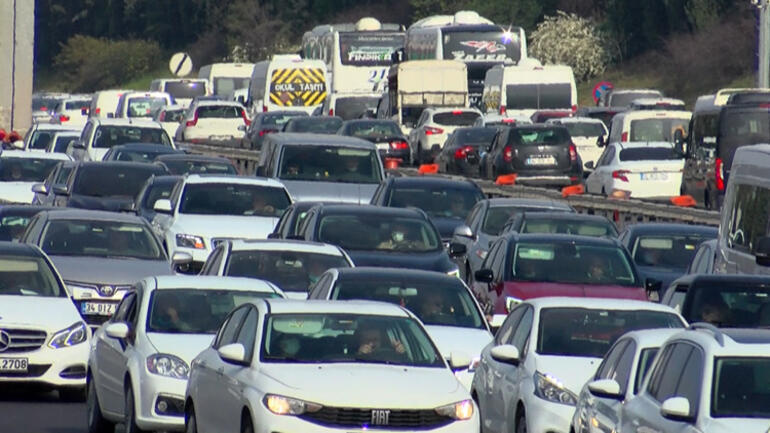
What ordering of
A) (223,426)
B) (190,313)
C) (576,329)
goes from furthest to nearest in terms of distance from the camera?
(190,313)
(576,329)
(223,426)

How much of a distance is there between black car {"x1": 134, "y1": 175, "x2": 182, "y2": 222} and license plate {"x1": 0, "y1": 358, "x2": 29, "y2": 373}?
1083cm

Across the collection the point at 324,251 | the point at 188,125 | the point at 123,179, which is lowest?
the point at 188,125

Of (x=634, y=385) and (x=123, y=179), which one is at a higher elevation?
(x=634, y=385)

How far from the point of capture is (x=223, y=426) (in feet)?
43.0

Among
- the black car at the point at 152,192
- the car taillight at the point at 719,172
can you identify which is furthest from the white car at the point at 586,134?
the black car at the point at 152,192

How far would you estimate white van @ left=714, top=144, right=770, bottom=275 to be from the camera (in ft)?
68.0

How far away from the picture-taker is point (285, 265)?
2044 cm

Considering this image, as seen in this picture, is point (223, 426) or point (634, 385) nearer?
point (634, 385)

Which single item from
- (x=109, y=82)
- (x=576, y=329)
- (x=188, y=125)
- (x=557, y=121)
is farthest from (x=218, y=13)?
(x=576, y=329)

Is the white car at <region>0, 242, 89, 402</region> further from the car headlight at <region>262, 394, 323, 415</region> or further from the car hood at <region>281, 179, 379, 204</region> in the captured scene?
the car hood at <region>281, 179, 379, 204</region>

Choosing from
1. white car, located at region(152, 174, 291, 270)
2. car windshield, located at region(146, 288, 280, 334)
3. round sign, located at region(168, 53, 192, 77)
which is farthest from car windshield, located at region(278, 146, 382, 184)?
round sign, located at region(168, 53, 192, 77)

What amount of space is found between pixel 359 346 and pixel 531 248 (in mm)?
8117

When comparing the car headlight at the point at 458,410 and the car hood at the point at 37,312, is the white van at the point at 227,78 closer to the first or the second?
the car hood at the point at 37,312

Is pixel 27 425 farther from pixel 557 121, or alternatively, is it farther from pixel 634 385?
pixel 557 121
